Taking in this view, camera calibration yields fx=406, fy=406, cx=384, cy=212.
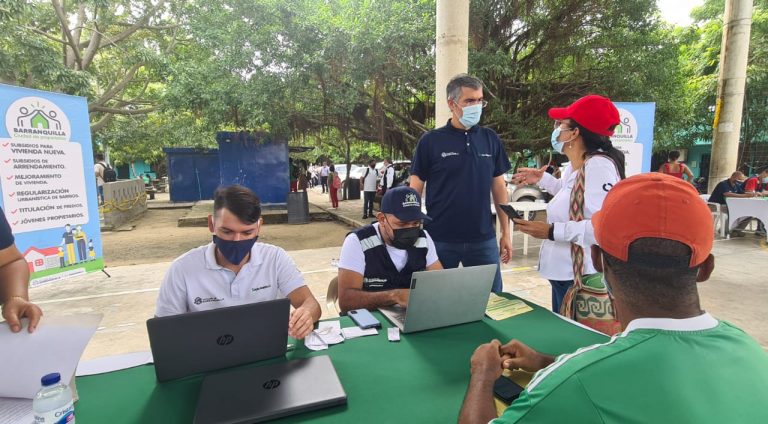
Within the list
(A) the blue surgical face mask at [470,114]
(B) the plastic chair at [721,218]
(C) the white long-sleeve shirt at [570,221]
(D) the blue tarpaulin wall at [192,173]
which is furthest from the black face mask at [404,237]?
(D) the blue tarpaulin wall at [192,173]

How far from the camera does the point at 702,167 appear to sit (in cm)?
1841

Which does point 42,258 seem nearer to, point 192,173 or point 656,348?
point 656,348

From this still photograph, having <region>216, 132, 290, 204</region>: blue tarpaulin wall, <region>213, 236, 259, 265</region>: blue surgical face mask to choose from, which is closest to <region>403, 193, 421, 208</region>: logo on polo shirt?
<region>213, 236, 259, 265</region>: blue surgical face mask

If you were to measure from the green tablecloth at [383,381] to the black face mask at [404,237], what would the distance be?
58 centimetres

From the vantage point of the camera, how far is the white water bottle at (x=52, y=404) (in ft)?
3.46

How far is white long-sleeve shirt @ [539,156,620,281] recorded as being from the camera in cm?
201

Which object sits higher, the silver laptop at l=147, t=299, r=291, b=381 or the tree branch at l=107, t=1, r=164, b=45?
the tree branch at l=107, t=1, r=164, b=45

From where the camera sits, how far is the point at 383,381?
1.37 meters

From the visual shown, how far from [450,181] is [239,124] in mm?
8144

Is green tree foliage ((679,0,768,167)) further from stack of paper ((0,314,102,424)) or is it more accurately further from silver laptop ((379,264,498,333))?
stack of paper ((0,314,102,424))

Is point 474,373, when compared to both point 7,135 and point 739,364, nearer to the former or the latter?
point 739,364

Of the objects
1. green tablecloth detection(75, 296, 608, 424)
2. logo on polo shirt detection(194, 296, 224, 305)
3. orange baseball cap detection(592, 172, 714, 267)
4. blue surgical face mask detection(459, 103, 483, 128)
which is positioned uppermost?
blue surgical face mask detection(459, 103, 483, 128)

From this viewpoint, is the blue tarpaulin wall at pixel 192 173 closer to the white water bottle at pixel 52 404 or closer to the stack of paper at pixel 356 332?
the stack of paper at pixel 356 332

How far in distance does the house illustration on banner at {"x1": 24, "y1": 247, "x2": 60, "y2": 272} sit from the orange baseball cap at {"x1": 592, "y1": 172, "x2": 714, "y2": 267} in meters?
5.42
